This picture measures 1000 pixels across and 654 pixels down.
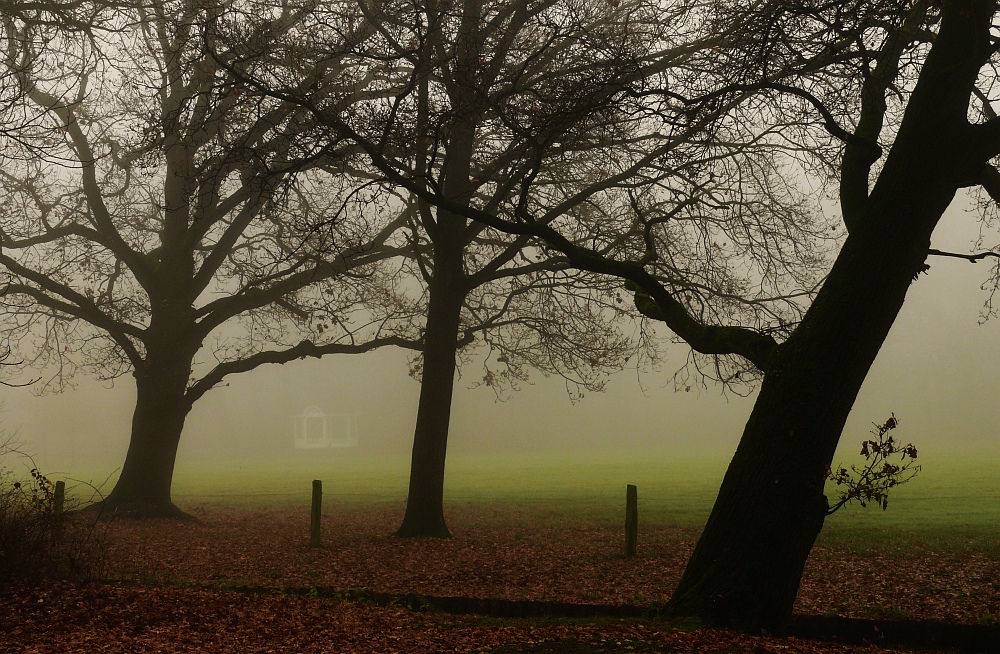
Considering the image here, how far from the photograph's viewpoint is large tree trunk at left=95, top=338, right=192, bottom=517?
19094 mm

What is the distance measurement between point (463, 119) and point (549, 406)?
7321cm

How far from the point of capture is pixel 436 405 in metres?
15.6

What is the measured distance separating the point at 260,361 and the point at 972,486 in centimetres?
2522

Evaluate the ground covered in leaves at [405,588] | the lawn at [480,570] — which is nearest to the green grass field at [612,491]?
the lawn at [480,570]

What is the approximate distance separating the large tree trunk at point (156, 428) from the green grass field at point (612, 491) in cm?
667

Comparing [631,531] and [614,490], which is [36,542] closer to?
[631,531]

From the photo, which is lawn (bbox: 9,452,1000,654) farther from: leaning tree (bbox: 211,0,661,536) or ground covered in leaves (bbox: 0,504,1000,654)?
leaning tree (bbox: 211,0,661,536)

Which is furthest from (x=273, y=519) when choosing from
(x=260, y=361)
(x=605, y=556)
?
(x=605, y=556)

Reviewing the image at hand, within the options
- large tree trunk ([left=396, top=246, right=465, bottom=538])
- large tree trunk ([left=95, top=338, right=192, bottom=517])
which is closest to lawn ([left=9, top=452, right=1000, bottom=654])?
large tree trunk ([left=396, top=246, right=465, bottom=538])

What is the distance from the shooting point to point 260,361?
2008 cm

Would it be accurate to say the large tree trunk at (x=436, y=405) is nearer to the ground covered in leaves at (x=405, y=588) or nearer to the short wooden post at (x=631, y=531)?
the ground covered in leaves at (x=405, y=588)

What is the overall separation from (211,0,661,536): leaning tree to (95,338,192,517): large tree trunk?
609cm

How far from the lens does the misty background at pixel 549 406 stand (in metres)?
71.8

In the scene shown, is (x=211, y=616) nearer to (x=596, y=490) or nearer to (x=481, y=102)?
(x=481, y=102)
